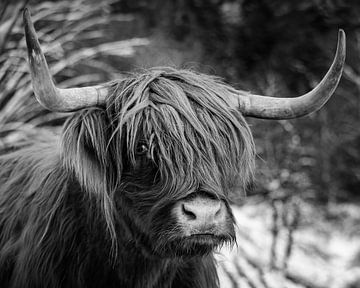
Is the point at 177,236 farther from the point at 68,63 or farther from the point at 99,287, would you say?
the point at 68,63

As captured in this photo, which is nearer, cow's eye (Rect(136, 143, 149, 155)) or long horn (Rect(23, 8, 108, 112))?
long horn (Rect(23, 8, 108, 112))

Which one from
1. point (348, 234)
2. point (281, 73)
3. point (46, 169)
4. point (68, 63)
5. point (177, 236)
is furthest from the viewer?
point (348, 234)

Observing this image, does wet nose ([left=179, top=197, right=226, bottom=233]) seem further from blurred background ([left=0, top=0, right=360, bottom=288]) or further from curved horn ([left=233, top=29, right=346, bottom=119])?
blurred background ([left=0, top=0, right=360, bottom=288])

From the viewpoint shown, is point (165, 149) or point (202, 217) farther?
point (165, 149)

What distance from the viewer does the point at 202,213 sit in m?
2.81

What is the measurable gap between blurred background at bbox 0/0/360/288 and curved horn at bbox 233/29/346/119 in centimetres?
280

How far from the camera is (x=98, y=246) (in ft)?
10.5

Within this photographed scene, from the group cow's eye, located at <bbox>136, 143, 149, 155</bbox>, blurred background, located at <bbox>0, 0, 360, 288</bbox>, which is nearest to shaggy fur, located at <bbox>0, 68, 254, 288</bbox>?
cow's eye, located at <bbox>136, 143, 149, 155</bbox>

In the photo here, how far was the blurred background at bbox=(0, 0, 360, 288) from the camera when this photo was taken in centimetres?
671

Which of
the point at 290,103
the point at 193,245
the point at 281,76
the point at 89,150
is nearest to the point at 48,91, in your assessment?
the point at 89,150

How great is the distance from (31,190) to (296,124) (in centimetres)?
512

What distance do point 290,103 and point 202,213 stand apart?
0.71m

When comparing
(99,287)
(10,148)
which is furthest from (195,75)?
(10,148)

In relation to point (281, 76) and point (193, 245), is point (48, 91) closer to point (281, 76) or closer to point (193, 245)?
point (193, 245)
